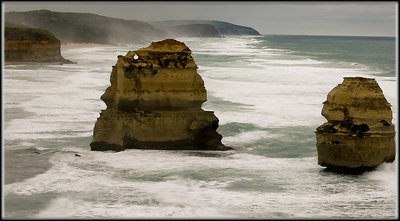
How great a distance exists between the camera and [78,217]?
15.0 metres

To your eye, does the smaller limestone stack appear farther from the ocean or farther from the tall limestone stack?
the tall limestone stack

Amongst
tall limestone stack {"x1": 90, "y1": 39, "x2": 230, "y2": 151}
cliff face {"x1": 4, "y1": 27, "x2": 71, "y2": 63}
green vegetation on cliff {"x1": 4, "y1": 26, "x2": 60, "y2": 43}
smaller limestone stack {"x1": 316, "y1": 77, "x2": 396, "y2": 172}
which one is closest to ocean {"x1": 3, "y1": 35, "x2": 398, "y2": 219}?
smaller limestone stack {"x1": 316, "y1": 77, "x2": 396, "y2": 172}

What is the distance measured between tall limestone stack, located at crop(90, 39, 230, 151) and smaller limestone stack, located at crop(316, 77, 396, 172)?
4.52 metres

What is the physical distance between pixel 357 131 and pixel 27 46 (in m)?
58.1

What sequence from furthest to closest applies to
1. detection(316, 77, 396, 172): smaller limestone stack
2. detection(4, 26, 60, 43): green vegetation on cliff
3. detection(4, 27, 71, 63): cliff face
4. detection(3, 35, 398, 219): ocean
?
1. detection(4, 26, 60, 43): green vegetation on cliff
2. detection(4, 27, 71, 63): cliff face
3. detection(316, 77, 396, 172): smaller limestone stack
4. detection(3, 35, 398, 219): ocean

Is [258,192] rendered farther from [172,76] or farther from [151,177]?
[172,76]

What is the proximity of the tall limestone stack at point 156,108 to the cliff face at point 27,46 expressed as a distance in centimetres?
5118

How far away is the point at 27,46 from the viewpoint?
73062mm

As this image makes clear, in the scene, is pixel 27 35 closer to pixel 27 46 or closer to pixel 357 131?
pixel 27 46

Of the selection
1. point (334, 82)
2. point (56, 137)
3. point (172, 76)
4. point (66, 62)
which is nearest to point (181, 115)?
point (172, 76)

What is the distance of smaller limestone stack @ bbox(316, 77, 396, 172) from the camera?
19.3 meters

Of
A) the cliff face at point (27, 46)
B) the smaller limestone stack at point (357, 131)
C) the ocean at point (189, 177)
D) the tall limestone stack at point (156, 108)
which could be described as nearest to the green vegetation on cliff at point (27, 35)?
the cliff face at point (27, 46)

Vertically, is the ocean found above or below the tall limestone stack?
below

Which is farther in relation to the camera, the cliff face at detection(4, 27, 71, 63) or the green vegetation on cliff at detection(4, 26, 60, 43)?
A: the green vegetation on cliff at detection(4, 26, 60, 43)
